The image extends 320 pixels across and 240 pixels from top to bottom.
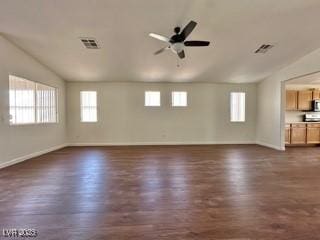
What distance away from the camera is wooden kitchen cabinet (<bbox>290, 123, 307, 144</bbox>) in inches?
318

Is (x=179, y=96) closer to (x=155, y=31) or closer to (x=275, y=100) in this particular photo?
(x=275, y=100)

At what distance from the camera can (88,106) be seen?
862 centimetres

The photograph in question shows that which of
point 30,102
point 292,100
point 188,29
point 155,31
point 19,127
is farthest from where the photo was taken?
point 292,100

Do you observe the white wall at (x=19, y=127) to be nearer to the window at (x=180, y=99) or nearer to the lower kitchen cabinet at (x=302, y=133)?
the window at (x=180, y=99)

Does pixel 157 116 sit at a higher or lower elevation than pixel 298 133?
higher

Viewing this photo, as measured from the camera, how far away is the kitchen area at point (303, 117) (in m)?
8.09

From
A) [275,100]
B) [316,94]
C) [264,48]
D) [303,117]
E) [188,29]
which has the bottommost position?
[303,117]

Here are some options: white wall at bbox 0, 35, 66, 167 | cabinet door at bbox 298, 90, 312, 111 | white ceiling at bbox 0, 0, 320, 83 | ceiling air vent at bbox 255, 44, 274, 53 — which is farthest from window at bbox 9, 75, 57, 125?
cabinet door at bbox 298, 90, 312, 111

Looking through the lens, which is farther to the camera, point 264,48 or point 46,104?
point 46,104

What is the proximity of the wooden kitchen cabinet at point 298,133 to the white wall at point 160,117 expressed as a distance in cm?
147

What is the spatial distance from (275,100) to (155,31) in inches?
206

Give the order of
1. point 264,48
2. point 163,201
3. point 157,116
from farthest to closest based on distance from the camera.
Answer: point 157,116
point 264,48
point 163,201

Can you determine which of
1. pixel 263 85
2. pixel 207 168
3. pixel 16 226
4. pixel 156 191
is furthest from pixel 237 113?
pixel 16 226

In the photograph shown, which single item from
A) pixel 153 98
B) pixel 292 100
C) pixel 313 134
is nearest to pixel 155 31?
pixel 153 98
